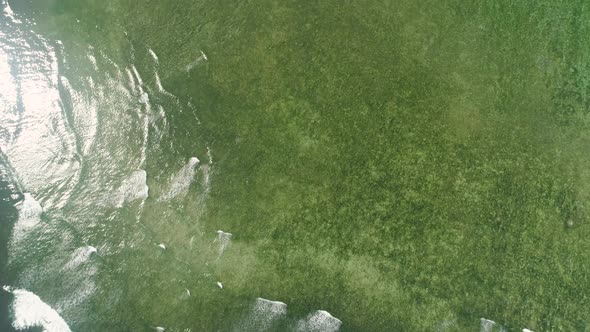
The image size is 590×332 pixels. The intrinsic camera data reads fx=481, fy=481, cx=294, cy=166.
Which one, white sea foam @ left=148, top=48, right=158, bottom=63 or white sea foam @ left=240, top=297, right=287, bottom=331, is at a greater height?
white sea foam @ left=148, top=48, right=158, bottom=63

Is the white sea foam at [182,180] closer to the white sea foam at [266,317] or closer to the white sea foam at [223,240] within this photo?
the white sea foam at [223,240]

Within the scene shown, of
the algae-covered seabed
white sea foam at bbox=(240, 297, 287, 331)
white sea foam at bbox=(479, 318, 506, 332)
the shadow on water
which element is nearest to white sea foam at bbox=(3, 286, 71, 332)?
the shadow on water

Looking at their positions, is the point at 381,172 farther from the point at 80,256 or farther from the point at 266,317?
the point at 80,256

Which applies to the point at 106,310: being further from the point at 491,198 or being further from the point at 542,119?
the point at 542,119

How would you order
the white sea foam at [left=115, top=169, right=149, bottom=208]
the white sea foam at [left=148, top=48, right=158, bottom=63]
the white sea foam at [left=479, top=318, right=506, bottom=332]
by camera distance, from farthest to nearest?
the white sea foam at [left=148, top=48, right=158, bottom=63]
the white sea foam at [left=115, top=169, right=149, bottom=208]
the white sea foam at [left=479, top=318, right=506, bottom=332]

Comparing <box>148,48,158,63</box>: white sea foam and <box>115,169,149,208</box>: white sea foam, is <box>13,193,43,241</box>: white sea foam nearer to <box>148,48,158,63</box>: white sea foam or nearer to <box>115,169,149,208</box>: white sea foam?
<box>115,169,149,208</box>: white sea foam

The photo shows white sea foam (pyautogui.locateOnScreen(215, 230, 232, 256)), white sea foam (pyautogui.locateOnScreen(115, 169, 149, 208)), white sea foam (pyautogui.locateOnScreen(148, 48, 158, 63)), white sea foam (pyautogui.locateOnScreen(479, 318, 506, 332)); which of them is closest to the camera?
white sea foam (pyautogui.locateOnScreen(479, 318, 506, 332))

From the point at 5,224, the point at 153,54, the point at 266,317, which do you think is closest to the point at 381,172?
the point at 266,317
